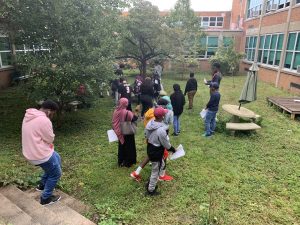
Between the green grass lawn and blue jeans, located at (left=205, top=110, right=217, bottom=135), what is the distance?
0.25 metres

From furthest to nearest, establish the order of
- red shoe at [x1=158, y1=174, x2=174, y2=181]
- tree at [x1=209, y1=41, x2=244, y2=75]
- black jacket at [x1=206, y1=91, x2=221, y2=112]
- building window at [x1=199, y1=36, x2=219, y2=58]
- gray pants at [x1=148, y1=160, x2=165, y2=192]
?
building window at [x1=199, y1=36, x2=219, y2=58] → tree at [x1=209, y1=41, x2=244, y2=75] → black jacket at [x1=206, y1=91, x2=221, y2=112] → red shoe at [x1=158, y1=174, x2=174, y2=181] → gray pants at [x1=148, y1=160, x2=165, y2=192]

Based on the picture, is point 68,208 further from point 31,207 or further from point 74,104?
point 74,104

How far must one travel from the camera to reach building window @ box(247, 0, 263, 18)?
66.6ft

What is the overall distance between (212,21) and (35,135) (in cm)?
3744

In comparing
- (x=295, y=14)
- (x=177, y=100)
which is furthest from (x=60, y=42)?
(x=295, y=14)

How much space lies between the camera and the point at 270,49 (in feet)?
57.9

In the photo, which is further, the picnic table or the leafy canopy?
the picnic table

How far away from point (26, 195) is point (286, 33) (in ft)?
52.5

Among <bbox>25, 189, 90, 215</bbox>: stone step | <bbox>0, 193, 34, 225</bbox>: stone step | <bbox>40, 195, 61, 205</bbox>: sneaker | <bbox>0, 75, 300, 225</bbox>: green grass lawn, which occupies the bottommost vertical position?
<bbox>0, 75, 300, 225</bbox>: green grass lawn

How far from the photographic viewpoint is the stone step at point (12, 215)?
3.31 metres

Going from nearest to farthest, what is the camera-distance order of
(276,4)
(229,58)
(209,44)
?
(276,4) → (229,58) → (209,44)

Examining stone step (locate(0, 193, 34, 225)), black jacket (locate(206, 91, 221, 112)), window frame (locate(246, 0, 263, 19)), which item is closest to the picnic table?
black jacket (locate(206, 91, 221, 112))

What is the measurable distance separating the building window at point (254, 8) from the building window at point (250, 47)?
189 centimetres

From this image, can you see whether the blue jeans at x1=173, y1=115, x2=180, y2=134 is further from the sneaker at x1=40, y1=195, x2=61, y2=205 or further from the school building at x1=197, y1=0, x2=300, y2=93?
the school building at x1=197, y1=0, x2=300, y2=93
